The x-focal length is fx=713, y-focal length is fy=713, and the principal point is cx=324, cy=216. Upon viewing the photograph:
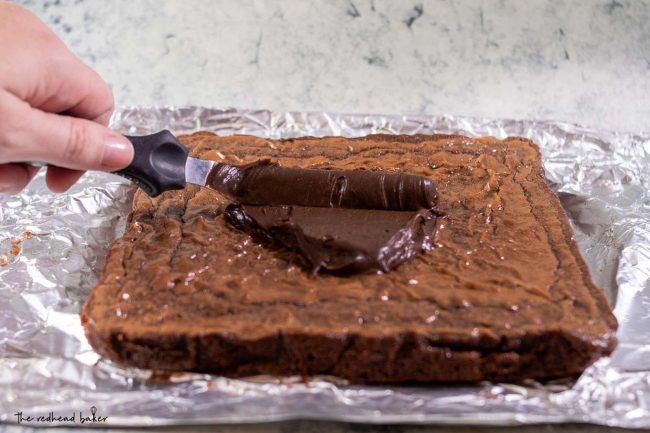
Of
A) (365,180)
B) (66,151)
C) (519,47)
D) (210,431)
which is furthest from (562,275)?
(519,47)

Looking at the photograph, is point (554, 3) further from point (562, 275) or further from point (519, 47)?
point (562, 275)

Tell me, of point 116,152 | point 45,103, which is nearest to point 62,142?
point 116,152

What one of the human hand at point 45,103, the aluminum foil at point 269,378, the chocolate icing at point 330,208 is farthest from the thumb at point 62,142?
the aluminum foil at point 269,378

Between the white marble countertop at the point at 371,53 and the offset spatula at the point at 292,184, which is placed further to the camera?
the white marble countertop at the point at 371,53

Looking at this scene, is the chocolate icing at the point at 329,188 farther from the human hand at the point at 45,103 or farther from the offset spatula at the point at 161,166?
the human hand at the point at 45,103

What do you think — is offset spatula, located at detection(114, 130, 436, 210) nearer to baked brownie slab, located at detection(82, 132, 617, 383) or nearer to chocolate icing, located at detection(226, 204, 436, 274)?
chocolate icing, located at detection(226, 204, 436, 274)

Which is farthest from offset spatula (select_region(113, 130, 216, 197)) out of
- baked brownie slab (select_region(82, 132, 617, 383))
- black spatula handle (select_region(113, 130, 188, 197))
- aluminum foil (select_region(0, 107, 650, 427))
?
aluminum foil (select_region(0, 107, 650, 427))
